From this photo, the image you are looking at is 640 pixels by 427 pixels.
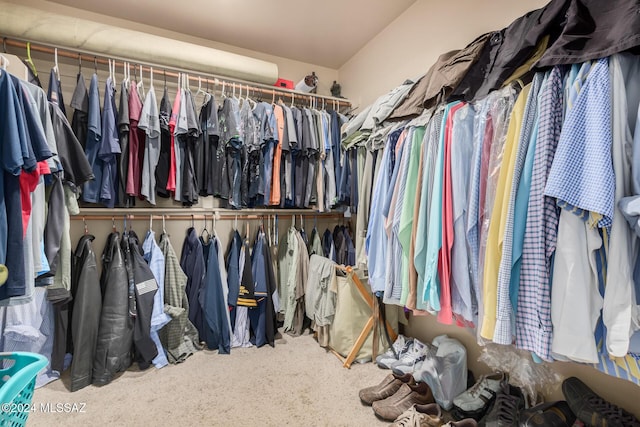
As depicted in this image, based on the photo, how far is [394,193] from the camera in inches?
59.4

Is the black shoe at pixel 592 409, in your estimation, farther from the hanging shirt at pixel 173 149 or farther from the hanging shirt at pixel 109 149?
the hanging shirt at pixel 109 149

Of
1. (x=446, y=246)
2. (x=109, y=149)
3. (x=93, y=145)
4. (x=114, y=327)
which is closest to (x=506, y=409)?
(x=446, y=246)

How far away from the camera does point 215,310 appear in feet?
7.44

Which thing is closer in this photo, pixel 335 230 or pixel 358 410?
pixel 358 410

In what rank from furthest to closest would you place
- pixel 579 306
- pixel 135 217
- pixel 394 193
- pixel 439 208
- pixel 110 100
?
pixel 135 217 < pixel 110 100 < pixel 394 193 < pixel 439 208 < pixel 579 306

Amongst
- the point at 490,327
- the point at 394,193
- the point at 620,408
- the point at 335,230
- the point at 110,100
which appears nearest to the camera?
the point at 490,327

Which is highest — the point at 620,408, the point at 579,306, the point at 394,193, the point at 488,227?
the point at 394,193

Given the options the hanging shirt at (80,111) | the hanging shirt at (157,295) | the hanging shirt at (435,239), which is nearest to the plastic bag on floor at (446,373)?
the hanging shirt at (435,239)

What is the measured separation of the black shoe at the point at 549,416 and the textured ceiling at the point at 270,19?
Result: 261 centimetres

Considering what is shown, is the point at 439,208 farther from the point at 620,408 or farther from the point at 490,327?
the point at 620,408

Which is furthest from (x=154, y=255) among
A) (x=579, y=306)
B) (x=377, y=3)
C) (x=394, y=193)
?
(x=377, y=3)

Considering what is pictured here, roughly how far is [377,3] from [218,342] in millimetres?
2868

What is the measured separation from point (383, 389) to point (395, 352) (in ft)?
1.44

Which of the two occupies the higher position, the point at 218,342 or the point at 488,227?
the point at 488,227
